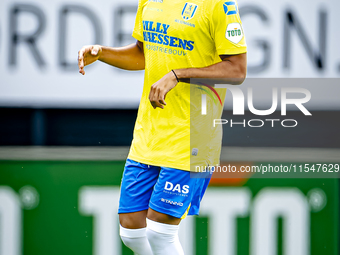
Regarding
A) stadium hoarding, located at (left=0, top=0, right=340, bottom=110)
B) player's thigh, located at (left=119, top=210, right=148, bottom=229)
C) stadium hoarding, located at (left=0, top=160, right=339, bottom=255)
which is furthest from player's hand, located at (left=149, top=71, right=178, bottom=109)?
stadium hoarding, located at (left=0, top=0, right=340, bottom=110)

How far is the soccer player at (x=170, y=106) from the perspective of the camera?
1755mm

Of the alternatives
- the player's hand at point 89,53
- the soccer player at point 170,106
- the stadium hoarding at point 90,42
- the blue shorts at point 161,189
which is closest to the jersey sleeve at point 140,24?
the soccer player at point 170,106

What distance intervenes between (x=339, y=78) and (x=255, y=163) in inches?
50.6

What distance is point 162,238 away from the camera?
187cm

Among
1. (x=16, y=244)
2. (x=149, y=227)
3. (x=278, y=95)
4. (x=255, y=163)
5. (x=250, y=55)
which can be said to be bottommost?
(x=16, y=244)

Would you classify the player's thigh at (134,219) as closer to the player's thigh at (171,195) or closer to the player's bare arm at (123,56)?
the player's thigh at (171,195)

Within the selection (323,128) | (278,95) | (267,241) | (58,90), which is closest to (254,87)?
(278,95)

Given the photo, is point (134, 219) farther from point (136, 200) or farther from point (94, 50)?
point (94, 50)

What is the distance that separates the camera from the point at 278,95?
11.3ft

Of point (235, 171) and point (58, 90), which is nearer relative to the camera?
point (235, 171)

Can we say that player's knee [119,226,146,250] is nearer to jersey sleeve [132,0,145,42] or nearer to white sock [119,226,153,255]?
white sock [119,226,153,255]

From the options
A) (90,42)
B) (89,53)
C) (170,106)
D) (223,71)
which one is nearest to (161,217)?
(170,106)

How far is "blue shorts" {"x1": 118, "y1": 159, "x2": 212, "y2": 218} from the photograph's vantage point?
185cm

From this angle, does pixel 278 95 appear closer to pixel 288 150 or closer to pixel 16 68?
pixel 288 150
